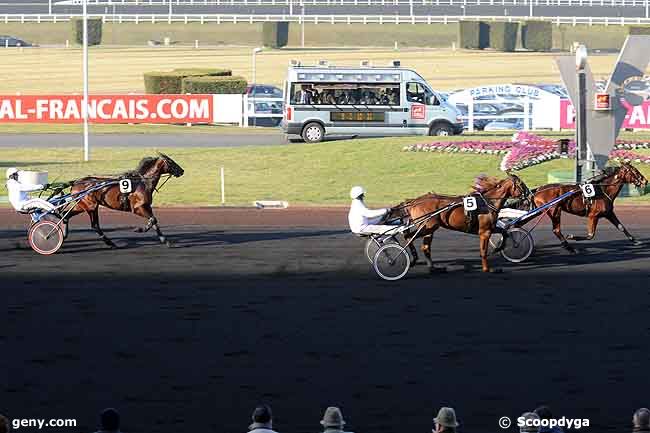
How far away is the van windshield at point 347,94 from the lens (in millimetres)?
40281

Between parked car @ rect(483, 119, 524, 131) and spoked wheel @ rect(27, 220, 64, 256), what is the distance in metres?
25.5

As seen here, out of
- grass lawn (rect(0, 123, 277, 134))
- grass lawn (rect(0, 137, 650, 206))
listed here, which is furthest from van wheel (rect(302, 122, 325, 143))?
grass lawn (rect(0, 123, 277, 134))

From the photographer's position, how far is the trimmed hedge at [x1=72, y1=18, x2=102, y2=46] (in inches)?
3612

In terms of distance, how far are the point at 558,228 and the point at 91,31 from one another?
74553 millimetres

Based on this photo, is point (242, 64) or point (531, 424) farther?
point (242, 64)

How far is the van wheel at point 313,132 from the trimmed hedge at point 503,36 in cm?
5058

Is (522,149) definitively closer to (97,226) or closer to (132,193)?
(132,193)

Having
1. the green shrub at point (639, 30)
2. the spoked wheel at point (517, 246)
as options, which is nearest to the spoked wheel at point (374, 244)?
the spoked wheel at point (517, 246)

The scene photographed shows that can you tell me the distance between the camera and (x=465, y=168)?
3159 cm

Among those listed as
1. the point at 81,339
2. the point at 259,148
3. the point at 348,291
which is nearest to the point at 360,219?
the point at 348,291

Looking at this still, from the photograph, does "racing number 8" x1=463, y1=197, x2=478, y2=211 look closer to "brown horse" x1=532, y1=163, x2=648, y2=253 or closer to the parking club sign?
"brown horse" x1=532, y1=163, x2=648, y2=253

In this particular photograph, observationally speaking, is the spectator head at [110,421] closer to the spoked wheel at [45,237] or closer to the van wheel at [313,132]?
the spoked wheel at [45,237]

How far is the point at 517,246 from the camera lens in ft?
66.8

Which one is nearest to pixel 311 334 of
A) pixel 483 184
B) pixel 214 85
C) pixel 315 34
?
pixel 483 184
